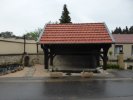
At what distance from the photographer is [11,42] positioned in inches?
1300

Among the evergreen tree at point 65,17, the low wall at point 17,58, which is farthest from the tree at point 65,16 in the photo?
the low wall at point 17,58

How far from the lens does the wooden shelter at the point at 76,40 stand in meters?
27.0

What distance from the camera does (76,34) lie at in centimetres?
2870

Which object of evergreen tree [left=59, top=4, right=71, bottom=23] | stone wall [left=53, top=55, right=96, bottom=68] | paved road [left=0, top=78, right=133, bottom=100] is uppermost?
evergreen tree [left=59, top=4, right=71, bottom=23]

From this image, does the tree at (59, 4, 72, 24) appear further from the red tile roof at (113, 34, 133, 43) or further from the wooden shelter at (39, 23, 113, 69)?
the wooden shelter at (39, 23, 113, 69)

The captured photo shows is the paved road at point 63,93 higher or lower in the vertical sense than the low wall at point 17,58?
lower

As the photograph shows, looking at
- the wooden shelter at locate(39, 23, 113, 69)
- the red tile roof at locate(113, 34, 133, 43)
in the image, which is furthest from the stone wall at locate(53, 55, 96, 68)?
the red tile roof at locate(113, 34, 133, 43)

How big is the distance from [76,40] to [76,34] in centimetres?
154

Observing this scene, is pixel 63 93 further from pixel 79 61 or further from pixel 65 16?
pixel 65 16

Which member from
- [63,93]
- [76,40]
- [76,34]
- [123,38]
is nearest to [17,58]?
[76,34]

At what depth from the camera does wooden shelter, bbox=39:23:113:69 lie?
27.0 metres

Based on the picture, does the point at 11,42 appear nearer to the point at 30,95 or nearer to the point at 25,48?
the point at 25,48

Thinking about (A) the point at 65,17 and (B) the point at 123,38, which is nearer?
(B) the point at 123,38

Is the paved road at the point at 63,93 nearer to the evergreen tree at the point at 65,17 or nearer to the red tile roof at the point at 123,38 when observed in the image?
the red tile roof at the point at 123,38
